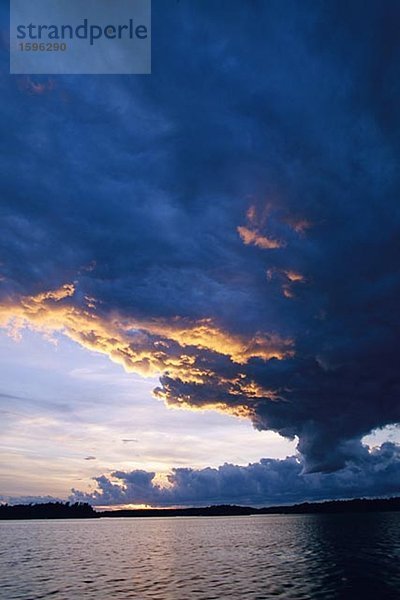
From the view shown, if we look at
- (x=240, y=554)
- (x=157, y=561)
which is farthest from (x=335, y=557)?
(x=157, y=561)

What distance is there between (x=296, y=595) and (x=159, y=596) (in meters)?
16.0

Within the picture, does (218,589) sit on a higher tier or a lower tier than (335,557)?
higher

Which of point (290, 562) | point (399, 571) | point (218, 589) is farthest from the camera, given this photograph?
point (290, 562)

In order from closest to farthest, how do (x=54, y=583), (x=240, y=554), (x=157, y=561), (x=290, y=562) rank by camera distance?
(x=54, y=583) < (x=290, y=562) < (x=157, y=561) < (x=240, y=554)

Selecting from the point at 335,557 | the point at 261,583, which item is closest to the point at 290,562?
the point at 335,557

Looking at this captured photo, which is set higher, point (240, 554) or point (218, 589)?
point (218, 589)

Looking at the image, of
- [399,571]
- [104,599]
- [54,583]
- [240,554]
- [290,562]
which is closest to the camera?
[104,599]

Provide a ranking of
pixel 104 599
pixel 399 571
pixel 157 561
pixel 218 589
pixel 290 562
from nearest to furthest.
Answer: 1. pixel 104 599
2. pixel 218 589
3. pixel 399 571
4. pixel 290 562
5. pixel 157 561

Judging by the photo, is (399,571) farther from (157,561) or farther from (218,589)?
(157,561)

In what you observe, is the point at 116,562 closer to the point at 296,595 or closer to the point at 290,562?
the point at 290,562

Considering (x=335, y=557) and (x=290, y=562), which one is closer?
(x=290, y=562)

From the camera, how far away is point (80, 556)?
113938 mm

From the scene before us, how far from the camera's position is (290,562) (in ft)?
300

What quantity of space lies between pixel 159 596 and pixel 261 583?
15.2 meters
